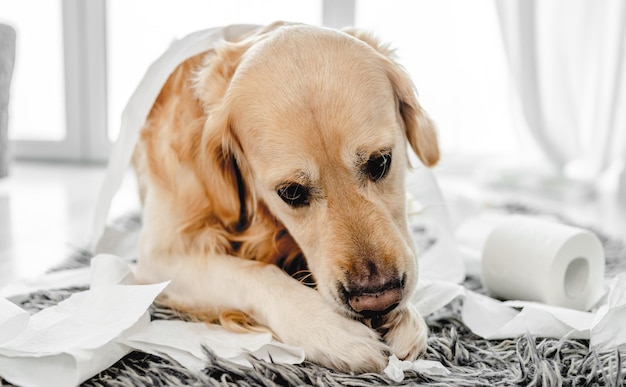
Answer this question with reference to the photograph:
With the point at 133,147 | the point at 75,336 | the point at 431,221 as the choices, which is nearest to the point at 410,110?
the point at 431,221

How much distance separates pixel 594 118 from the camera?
12.2 feet

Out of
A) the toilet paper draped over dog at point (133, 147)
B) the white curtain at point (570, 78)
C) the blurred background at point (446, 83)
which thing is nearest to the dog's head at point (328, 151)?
the toilet paper draped over dog at point (133, 147)

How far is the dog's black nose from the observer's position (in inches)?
45.9

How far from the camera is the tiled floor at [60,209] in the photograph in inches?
83.2

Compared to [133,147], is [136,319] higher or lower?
lower

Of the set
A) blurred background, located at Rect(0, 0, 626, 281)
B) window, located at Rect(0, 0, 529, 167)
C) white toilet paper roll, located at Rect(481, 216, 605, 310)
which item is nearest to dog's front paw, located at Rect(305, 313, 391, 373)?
white toilet paper roll, located at Rect(481, 216, 605, 310)

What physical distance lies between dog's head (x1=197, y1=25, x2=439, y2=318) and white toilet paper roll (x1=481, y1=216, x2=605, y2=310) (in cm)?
38

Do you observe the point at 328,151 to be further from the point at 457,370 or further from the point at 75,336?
the point at 75,336

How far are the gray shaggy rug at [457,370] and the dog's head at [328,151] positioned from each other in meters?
0.15

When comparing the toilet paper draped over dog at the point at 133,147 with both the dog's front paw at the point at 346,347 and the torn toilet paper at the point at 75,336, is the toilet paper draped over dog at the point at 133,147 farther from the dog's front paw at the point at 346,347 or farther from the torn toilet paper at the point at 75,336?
the dog's front paw at the point at 346,347

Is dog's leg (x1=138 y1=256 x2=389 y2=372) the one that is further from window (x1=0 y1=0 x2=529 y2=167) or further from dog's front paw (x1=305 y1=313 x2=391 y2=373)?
window (x1=0 y1=0 x2=529 y2=167)

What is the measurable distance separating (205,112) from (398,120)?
0.45 metres

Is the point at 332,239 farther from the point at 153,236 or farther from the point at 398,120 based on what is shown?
the point at 153,236

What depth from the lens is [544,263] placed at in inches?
60.3
